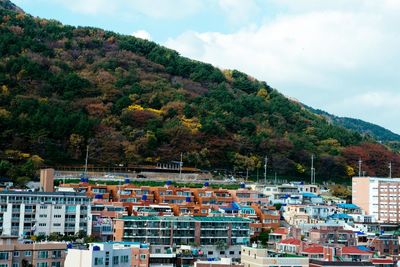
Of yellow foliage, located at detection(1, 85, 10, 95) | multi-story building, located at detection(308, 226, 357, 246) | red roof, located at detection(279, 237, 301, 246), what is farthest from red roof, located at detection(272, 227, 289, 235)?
yellow foliage, located at detection(1, 85, 10, 95)

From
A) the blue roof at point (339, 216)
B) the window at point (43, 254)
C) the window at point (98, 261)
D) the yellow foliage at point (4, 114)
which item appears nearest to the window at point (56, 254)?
the window at point (43, 254)

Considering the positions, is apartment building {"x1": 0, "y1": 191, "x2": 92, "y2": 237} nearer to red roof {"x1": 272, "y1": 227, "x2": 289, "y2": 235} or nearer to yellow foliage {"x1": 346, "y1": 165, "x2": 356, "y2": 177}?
red roof {"x1": 272, "y1": 227, "x2": 289, "y2": 235}

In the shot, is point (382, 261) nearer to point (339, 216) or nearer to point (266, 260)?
point (266, 260)

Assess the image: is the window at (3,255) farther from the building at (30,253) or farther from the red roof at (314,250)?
the red roof at (314,250)

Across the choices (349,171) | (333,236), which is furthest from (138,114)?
(333,236)

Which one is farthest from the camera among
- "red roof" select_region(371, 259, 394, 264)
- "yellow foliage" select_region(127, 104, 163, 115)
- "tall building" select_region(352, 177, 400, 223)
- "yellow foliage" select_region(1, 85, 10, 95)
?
"yellow foliage" select_region(127, 104, 163, 115)

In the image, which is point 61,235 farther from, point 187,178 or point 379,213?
point 379,213

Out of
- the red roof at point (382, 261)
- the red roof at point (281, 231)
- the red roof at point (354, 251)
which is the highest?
the red roof at point (281, 231)
